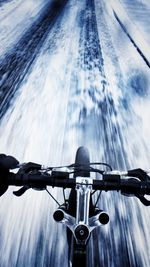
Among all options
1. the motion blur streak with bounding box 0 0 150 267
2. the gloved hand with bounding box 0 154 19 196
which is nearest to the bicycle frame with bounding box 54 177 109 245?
the gloved hand with bounding box 0 154 19 196

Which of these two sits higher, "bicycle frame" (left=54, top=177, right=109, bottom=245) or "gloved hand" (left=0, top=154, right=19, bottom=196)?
"gloved hand" (left=0, top=154, right=19, bottom=196)

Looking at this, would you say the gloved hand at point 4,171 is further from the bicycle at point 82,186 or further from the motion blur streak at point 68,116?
the motion blur streak at point 68,116

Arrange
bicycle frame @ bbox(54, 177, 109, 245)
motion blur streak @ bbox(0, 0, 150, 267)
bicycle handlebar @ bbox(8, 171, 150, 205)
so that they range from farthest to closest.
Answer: motion blur streak @ bbox(0, 0, 150, 267)
bicycle handlebar @ bbox(8, 171, 150, 205)
bicycle frame @ bbox(54, 177, 109, 245)

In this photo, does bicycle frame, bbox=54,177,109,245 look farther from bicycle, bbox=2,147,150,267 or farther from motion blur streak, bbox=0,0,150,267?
motion blur streak, bbox=0,0,150,267

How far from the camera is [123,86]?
4.43 meters

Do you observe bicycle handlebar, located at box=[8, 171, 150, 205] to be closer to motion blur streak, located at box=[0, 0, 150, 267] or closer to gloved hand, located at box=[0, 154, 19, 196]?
gloved hand, located at box=[0, 154, 19, 196]

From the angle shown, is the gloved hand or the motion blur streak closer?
the gloved hand

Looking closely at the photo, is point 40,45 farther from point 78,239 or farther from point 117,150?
point 78,239

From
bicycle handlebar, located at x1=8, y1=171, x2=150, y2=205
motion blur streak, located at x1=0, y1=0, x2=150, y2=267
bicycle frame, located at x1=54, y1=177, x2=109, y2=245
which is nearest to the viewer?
bicycle frame, located at x1=54, y1=177, x2=109, y2=245

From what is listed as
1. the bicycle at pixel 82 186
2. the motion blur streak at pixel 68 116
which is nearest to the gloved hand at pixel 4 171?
the bicycle at pixel 82 186

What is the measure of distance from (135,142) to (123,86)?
150 cm

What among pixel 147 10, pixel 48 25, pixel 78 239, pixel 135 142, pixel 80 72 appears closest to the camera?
pixel 78 239

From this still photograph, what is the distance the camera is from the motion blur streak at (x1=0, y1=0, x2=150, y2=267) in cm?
214

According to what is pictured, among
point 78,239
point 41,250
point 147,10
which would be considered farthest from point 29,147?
point 147,10
